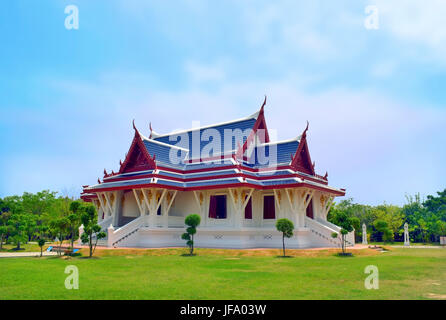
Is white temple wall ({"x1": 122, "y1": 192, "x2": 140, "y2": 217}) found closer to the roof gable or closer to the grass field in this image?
the roof gable

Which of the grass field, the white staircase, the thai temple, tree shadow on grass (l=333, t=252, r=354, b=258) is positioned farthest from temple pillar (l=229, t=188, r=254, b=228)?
the grass field

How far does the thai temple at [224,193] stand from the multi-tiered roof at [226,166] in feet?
0.22

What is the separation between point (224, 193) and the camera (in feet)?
74.0

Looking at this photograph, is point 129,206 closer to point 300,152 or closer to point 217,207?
point 217,207

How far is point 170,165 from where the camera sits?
24.8m

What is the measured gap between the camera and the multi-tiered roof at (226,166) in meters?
21.8

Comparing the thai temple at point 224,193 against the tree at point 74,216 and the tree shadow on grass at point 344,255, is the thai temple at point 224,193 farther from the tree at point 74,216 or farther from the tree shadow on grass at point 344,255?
the tree shadow on grass at point 344,255

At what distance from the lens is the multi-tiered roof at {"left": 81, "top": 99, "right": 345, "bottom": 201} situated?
21.8 meters

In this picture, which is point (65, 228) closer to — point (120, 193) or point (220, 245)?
point (120, 193)

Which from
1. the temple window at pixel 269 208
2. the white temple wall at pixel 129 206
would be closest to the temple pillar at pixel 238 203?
the temple window at pixel 269 208

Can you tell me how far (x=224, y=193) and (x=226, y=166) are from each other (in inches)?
69.2
